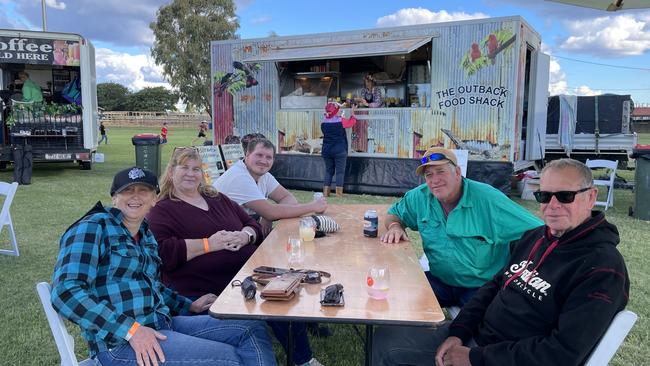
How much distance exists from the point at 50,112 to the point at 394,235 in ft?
31.4

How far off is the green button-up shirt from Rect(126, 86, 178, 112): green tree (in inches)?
2580

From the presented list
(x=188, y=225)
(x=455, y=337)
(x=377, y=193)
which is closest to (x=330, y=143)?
(x=377, y=193)

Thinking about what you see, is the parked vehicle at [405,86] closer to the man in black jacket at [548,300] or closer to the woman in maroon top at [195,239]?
the woman in maroon top at [195,239]

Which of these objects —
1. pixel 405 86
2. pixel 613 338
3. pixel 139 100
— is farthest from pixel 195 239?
pixel 139 100

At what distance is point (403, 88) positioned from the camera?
31.2 feet

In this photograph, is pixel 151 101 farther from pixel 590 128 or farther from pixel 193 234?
pixel 193 234

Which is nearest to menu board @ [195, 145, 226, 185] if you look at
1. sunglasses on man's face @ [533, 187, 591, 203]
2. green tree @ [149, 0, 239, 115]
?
sunglasses on man's face @ [533, 187, 591, 203]

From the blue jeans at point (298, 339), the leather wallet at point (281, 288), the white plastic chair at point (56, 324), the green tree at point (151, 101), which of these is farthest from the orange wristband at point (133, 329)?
the green tree at point (151, 101)

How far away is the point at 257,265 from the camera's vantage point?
2.18 m

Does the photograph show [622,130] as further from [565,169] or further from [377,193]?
[565,169]

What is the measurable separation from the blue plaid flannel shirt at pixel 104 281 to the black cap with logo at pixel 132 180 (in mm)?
106

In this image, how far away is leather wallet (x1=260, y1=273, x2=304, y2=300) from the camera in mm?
1742

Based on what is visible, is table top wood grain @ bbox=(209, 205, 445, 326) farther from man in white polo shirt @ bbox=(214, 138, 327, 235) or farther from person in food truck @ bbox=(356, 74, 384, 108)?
person in food truck @ bbox=(356, 74, 384, 108)

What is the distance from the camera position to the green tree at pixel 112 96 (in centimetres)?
6512
